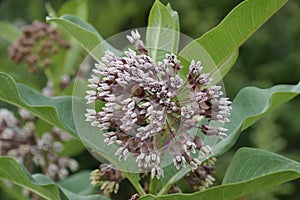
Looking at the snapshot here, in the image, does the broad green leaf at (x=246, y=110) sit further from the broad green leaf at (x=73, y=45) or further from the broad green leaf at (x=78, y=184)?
the broad green leaf at (x=73, y=45)

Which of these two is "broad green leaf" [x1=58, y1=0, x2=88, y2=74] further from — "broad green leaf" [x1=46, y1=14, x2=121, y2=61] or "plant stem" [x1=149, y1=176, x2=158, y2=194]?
"plant stem" [x1=149, y1=176, x2=158, y2=194]

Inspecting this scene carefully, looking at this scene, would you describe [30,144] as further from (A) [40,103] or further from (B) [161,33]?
(B) [161,33]

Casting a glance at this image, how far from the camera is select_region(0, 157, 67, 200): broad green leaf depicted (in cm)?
119

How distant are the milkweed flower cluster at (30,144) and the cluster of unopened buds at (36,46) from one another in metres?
0.30

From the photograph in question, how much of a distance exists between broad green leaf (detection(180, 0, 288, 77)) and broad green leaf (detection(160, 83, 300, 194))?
0.14 m

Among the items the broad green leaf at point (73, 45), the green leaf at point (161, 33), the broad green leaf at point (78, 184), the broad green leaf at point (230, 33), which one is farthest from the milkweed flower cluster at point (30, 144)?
the broad green leaf at point (230, 33)

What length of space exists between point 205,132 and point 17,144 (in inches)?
36.6

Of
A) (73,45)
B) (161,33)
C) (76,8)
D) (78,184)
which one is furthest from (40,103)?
(73,45)

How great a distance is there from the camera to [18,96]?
119 centimetres

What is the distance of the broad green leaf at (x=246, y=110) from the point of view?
3.95 feet

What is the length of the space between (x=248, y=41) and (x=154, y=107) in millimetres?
2787

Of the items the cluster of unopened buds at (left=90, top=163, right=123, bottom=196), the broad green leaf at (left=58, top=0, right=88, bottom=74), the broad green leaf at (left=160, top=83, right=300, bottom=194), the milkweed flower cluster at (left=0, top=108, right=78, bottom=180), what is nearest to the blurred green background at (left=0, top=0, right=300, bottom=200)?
the broad green leaf at (left=58, top=0, right=88, bottom=74)

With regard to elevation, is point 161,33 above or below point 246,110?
above

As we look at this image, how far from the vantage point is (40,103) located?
1.34 metres
